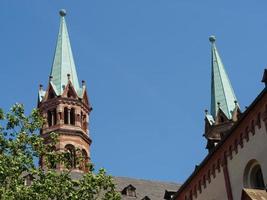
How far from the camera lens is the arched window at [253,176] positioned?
30.7 meters

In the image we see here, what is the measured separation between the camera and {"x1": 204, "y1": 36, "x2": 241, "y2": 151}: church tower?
216 feet

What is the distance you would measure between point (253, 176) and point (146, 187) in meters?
28.8

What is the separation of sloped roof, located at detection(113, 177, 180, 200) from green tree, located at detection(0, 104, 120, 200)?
28.0 metres

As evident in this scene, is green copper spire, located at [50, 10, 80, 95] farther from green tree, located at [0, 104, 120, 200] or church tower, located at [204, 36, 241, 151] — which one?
green tree, located at [0, 104, 120, 200]

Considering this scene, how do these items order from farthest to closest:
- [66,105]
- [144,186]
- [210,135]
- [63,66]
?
[63,66] → [66,105] → [210,135] → [144,186]

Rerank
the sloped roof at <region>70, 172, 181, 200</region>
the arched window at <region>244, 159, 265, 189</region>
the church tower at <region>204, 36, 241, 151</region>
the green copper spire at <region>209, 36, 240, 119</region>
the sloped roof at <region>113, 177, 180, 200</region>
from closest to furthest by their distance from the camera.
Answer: the arched window at <region>244, 159, 265, 189</region> < the sloped roof at <region>70, 172, 181, 200</region> < the sloped roof at <region>113, 177, 180, 200</region> < the church tower at <region>204, 36, 241, 151</region> < the green copper spire at <region>209, 36, 240, 119</region>

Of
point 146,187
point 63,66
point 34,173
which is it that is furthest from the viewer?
point 63,66

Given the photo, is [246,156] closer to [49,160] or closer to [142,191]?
[49,160]

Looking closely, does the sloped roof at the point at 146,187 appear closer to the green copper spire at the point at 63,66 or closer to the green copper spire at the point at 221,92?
the green copper spire at the point at 221,92

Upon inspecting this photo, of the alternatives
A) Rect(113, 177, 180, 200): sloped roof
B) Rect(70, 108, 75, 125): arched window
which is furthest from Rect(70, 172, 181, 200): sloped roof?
Rect(70, 108, 75, 125): arched window

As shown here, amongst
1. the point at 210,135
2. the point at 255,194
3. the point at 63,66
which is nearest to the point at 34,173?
the point at 255,194

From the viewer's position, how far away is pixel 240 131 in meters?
31.6

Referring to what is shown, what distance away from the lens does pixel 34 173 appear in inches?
1014

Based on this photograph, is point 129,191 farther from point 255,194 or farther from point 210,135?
point 255,194
